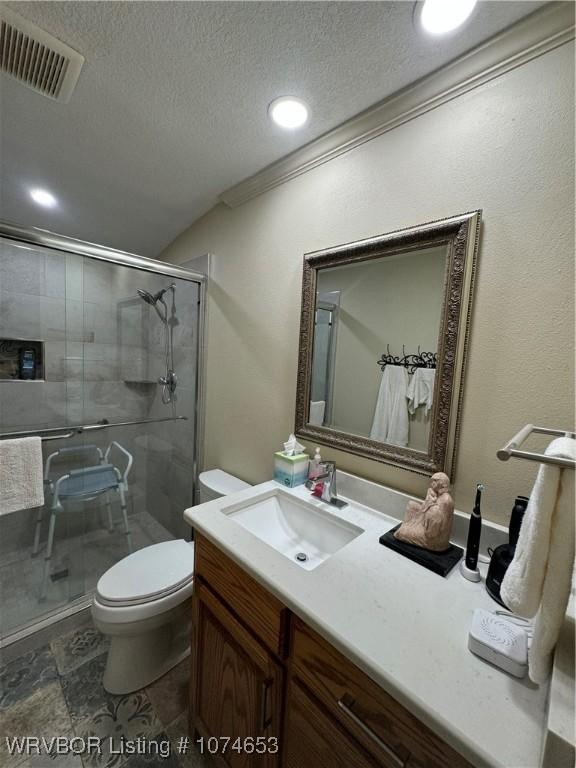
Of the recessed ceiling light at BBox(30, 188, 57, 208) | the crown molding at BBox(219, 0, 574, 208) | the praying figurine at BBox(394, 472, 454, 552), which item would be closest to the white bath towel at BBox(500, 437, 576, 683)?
the praying figurine at BBox(394, 472, 454, 552)

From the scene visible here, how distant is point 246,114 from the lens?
114cm

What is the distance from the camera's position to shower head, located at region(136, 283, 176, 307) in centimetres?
198

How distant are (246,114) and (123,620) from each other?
197 centimetres

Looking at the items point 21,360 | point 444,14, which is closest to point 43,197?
point 21,360

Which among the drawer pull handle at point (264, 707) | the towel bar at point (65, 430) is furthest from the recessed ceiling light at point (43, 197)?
the drawer pull handle at point (264, 707)

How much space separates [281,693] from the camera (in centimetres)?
76

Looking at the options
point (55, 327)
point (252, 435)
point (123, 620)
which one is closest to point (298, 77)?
point (252, 435)

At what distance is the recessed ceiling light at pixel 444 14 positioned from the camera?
0.75 m

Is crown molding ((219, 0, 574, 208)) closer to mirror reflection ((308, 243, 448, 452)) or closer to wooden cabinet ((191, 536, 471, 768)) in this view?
mirror reflection ((308, 243, 448, 452))

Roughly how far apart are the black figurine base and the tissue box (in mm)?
441

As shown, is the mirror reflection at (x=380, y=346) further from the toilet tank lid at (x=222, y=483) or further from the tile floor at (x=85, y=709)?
the tile floor at (x=85, y=709)

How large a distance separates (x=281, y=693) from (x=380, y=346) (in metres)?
1.06

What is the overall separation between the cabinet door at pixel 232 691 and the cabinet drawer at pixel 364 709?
0.14m

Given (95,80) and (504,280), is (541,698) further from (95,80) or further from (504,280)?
(95,80)
